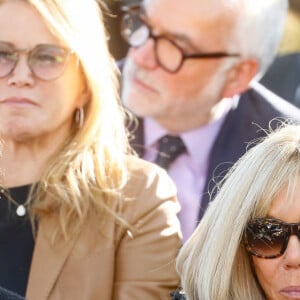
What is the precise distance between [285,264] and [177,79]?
125 cm

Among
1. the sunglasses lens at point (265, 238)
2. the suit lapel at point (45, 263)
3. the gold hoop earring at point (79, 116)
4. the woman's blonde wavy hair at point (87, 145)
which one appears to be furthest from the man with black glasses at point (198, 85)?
the sunglasses lens at point (265, 238)

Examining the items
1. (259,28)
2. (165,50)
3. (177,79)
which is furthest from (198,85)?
(259,28)

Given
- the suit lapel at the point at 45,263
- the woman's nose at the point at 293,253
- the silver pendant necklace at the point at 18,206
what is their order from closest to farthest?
the woman's nose at the point at 293,253 < the suit lapel at the point at 45,263 < the silver pendant necklace at the point at 18,206

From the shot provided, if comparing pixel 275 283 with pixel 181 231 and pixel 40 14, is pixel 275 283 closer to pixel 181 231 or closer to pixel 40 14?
pixel 181 231

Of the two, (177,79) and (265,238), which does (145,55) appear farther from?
(265,238)

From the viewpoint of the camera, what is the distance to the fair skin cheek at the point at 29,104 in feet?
12.5

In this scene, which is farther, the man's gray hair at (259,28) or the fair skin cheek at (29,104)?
the man's gray hair at (259,28)

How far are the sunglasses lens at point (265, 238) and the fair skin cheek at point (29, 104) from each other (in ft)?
3.45

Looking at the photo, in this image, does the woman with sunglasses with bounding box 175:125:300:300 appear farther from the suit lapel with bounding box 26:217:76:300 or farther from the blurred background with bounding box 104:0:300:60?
the blurred background with bounding box 104:0:300:60

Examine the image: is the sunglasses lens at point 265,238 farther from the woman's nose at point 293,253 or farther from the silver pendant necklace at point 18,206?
the silver pendant necklace at point 18,206

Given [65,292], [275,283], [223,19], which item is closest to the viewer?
[275,283]

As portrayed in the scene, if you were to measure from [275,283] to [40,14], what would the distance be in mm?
1370

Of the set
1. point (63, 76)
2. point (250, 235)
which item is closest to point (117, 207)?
point (63, 76)

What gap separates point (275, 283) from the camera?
3004 millimetres
